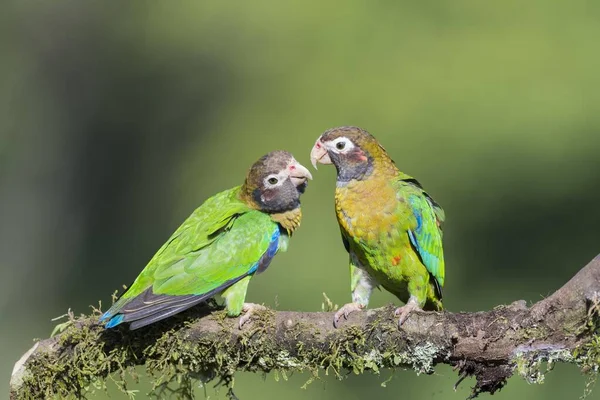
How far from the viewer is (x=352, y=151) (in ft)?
24.1

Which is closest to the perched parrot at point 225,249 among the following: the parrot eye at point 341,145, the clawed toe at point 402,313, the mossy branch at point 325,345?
the mossy branch at point 325,345

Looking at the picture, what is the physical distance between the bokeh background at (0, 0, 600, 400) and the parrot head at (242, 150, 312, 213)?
16.7 ft

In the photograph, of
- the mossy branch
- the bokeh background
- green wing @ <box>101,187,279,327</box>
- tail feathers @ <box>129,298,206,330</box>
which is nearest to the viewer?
the mossy branch

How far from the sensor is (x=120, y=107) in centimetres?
1758

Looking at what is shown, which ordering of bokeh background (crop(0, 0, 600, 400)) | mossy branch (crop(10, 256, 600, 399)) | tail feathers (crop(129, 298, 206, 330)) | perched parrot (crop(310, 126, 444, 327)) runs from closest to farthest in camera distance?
mossy branch (crop(10, 256, 600, 399)) < tail feathers (crop(129, 298, 206, 330)) < perched parrot (crop(310, 126, 444, 327)) < bokeh background (crop(0, 0, 600, 400))

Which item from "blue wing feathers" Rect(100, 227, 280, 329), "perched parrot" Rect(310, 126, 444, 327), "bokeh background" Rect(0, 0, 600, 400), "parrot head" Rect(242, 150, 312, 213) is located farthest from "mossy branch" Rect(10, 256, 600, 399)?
"bokeh background" Rect(0, 0, 600, 400)

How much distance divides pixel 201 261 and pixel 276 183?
1029 millimetres

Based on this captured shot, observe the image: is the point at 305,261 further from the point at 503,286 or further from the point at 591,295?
the point at 591,295

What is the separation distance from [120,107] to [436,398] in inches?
351

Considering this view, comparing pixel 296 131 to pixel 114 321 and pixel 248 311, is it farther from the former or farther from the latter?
pixel 114 321

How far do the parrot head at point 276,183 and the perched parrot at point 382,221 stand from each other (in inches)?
8.6

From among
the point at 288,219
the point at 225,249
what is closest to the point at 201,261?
the point at 225,249

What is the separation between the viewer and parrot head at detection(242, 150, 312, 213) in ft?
24.4

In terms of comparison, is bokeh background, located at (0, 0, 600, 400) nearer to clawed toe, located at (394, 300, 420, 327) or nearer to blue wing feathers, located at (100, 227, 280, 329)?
clawed toe, located at (394, 300, 420, 327)
